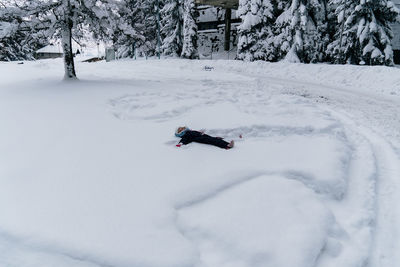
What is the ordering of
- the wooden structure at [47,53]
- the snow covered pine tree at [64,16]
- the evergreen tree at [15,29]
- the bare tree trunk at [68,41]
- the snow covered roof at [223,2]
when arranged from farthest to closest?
the wooden structure at [47,53]
the snow covered roof at [223,2]
the bare tree trunk at [68,41]
the snow covered pine tree at [64,16]
the evergreen tree at [15,29]

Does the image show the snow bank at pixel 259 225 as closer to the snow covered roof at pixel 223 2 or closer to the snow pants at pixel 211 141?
the snow pants at pixel 211 141

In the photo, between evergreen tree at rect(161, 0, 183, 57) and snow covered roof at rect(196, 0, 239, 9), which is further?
evergreen tree at rect(161, 0, 183, 57)

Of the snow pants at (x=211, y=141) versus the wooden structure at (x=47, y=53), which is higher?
the wooden structure at (x=47, y=53)

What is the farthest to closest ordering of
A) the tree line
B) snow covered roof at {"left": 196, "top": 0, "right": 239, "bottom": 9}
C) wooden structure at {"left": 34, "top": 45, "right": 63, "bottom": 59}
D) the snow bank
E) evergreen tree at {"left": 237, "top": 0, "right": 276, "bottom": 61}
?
wooden structure at {"left": 34, "top": 45, "right": 63, "bottom": 59}
snow covered roof at {"left": 196, "top": 0, "right": 239, "bottom": 9}
evergreen tree at {"left": 237, "top": 0, "right": 276, "bottom": 61}
the tree line
the snow bank

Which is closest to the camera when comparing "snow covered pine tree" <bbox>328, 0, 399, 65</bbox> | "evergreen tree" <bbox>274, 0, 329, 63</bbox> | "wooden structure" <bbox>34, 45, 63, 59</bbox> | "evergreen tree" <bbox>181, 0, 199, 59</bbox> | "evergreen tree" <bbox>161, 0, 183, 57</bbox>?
"snow covered pine tree" <bbox>328, 0, 399, 65</bbox>

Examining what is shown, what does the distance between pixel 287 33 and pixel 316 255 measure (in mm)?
17880

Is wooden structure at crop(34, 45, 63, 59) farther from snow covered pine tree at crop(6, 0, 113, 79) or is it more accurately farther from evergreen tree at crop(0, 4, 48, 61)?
snow covered pine tree at crop(6, 0, 113, 79)

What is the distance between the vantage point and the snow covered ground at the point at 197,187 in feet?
9.42

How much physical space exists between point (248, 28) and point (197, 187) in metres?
18.5

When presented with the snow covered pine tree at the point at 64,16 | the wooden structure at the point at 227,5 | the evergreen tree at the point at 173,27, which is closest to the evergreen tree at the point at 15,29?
the snow covered pine tree at the point at 64,16

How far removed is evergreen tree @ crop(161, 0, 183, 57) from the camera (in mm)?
25973

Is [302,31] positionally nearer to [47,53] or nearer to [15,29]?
[15,29]

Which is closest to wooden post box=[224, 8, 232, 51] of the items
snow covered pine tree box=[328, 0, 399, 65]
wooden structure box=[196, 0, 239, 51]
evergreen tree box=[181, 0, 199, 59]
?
wooden structure box=[196, 0, 239, 51]

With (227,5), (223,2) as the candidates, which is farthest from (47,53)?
(223,2)
